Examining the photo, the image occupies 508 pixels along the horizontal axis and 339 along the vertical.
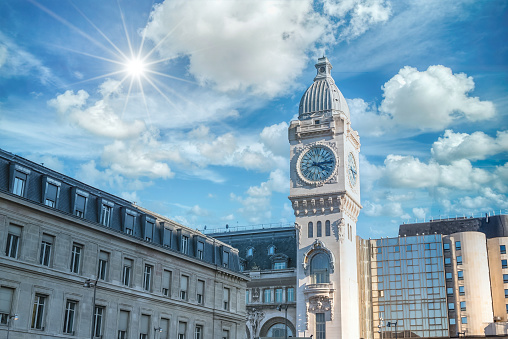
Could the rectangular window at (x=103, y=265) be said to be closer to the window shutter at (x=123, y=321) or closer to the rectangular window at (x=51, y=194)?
the window shutter at (x=123, y=321)

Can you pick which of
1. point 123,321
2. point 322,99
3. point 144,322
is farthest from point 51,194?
point 322,99

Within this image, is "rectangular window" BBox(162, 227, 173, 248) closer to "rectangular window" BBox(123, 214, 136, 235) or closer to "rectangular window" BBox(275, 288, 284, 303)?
"rectangular window" BBox(123, 214, 136, 235)

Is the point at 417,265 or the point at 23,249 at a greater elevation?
the point at 417,265

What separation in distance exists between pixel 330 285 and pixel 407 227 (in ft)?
120

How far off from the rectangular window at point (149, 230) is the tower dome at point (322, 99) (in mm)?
48072

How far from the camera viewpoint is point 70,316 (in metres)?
47.4

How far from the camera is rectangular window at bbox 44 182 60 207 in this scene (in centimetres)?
4678

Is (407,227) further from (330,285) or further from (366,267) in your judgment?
(330,285)

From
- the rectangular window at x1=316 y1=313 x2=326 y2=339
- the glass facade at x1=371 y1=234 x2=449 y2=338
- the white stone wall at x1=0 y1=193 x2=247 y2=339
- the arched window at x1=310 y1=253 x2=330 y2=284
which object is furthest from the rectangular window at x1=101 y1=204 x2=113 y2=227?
the glass facade at x1=371 y1=234 x2=449 y2=338

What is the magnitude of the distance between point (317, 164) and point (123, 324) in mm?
51150

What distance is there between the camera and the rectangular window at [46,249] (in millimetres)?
45594

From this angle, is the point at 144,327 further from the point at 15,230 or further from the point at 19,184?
the point at 19,184

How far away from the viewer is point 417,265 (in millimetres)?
108500

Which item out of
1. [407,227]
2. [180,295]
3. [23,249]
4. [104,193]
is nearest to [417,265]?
[407,227]
